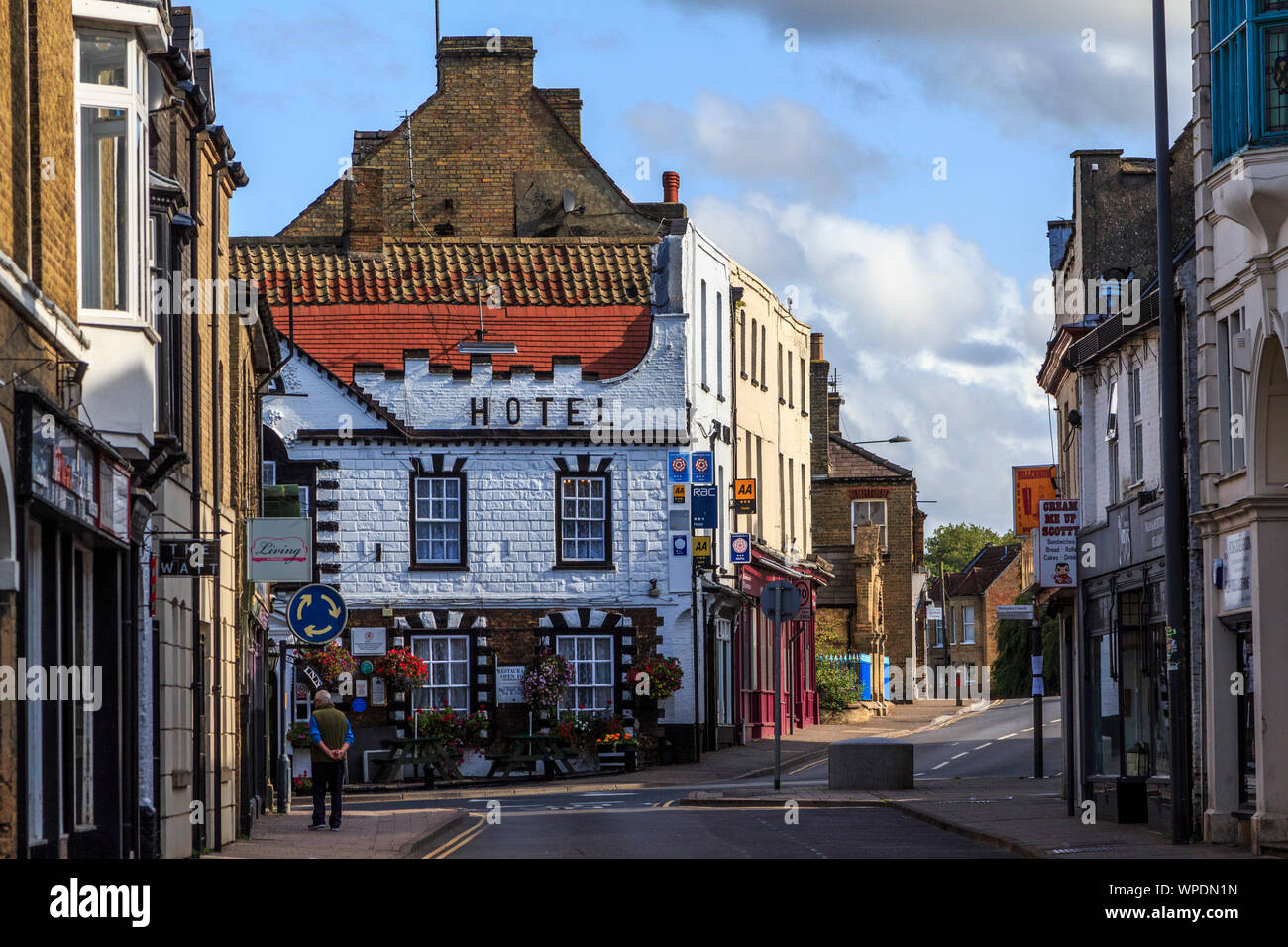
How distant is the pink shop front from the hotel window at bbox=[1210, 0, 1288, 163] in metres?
24.8

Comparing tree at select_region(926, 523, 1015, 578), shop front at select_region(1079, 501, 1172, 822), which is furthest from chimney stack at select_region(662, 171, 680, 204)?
tree at select_region(926, 523, 1015, 578)

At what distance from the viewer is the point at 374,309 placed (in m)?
45.2

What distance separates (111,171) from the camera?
1753cm

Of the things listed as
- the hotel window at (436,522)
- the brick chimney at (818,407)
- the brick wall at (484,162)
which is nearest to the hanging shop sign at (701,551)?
the hotel window at (436,522)

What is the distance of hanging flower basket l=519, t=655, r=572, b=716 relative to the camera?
4047 centimetres

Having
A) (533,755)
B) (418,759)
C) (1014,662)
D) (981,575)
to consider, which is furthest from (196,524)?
(981,575)

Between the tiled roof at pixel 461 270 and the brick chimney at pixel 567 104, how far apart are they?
6881mm

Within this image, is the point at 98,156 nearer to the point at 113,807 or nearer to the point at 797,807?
the point at 113,807

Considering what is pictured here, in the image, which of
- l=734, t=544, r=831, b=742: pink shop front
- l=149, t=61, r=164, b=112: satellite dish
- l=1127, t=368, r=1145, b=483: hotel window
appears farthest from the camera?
l=734, t=544, r=831, b=742: pink shop front

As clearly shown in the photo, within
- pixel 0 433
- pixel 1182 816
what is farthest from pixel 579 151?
pixel 0 433

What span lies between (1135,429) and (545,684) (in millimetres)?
17225

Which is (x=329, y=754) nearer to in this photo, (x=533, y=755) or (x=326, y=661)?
(x=326, y=661)

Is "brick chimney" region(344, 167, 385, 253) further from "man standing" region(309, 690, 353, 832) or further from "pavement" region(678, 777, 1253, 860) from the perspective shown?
"man standing" region(309, 690, 353, 832)
